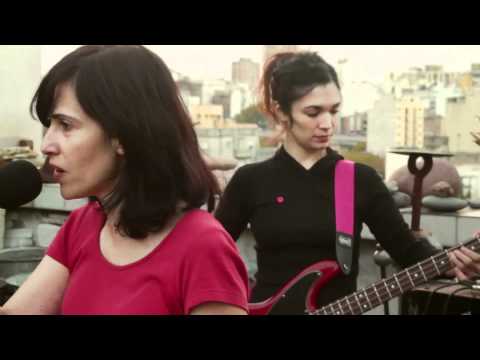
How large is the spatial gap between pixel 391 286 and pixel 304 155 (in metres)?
0.33

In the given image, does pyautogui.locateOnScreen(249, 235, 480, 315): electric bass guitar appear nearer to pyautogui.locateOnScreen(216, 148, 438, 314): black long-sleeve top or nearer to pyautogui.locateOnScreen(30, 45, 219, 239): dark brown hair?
pyautogui.locateOnScreen(216, 148, 438, 314): black long-sleeve top

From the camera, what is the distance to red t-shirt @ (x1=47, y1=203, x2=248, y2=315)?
727mm

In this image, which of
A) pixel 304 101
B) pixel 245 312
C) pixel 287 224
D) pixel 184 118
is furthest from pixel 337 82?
pixel 245 312

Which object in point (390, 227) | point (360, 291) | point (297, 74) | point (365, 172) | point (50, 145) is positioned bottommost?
point (360, 291)

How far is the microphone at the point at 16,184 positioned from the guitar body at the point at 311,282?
27.8 inches

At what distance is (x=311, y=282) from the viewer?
4.85 feet

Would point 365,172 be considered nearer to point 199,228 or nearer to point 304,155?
point 304,155

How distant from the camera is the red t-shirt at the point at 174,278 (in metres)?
0.73

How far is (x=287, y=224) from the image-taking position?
4.91 feet

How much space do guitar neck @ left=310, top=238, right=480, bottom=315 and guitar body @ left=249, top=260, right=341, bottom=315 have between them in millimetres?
40

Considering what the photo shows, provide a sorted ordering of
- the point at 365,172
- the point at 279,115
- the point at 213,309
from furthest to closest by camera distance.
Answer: the point at 279,115 < the point at 365,172 < the point at 213,309

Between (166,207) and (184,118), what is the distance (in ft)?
0.33

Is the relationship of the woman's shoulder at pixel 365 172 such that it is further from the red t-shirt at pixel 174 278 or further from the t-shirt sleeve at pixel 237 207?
the red t-shirt at pixel 174 278

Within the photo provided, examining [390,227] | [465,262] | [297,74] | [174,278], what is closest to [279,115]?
[297,74]
